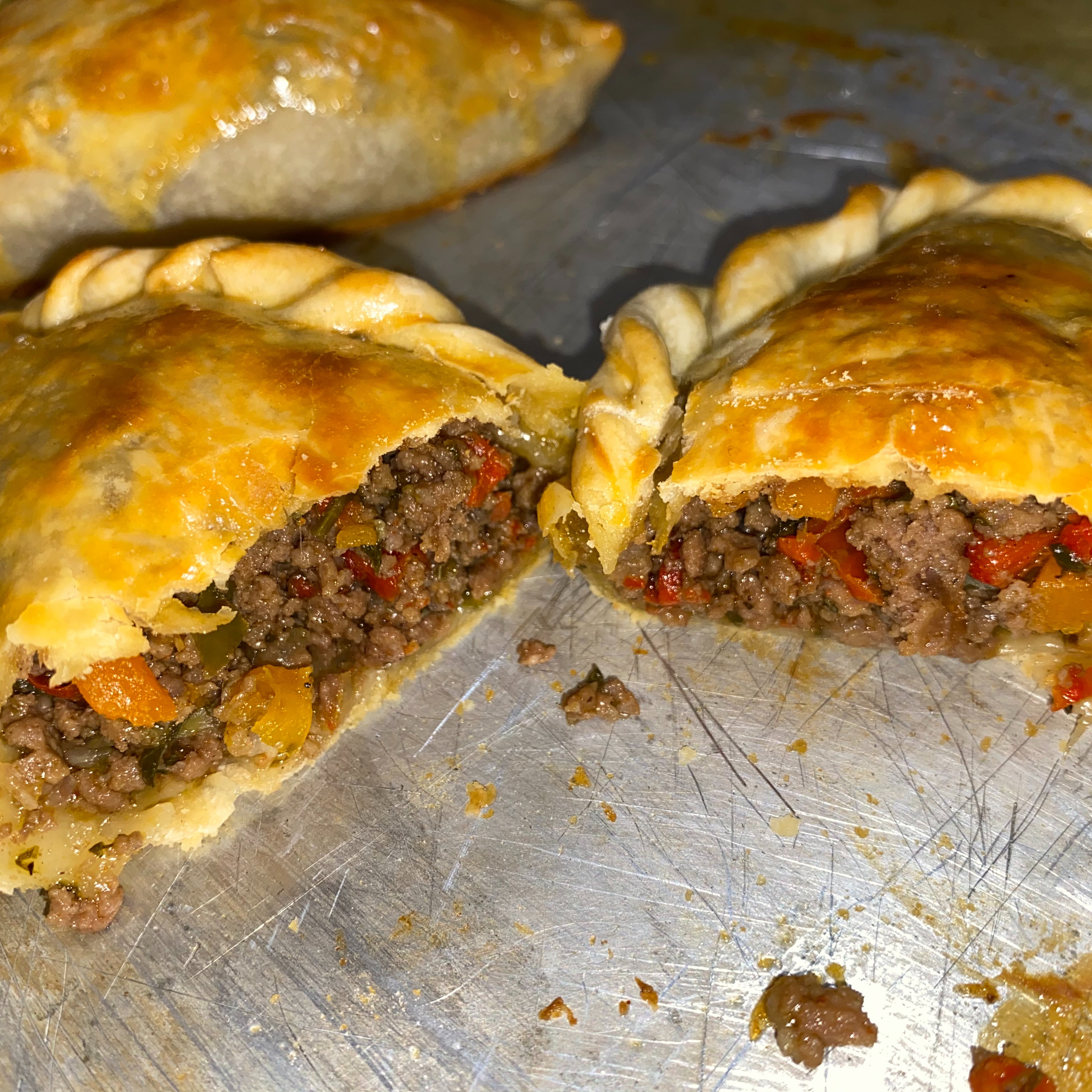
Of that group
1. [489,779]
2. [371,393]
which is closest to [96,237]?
[371,393]

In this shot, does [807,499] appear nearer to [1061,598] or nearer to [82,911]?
[1061,598]

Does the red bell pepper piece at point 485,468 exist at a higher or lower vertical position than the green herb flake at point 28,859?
higher

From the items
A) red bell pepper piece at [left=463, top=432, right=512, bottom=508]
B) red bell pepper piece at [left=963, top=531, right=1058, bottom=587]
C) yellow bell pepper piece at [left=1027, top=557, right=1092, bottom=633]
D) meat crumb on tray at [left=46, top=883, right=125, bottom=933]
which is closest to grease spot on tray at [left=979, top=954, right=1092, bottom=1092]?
yellow bell pepper piece at [left=1027, top=557, right=1092, bottom=633]

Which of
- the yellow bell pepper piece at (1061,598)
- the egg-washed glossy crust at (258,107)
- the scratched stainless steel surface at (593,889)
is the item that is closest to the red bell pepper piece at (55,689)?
the scratched stainless steel surface at (593,889)

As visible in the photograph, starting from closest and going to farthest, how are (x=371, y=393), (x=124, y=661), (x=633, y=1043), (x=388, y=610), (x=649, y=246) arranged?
1. (x=633, y=1043)
2. (x=124, y=661)
3. (x=371, y=393)
4. (x=388, y=610)
5. (x=649, y=246)

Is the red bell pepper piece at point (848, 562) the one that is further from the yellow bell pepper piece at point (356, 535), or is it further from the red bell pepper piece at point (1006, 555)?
the yellow bell pepper piece at point (356, 535)

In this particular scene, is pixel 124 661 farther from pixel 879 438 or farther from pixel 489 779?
pixel 879 438

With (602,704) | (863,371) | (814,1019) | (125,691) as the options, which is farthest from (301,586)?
(814,1019)
